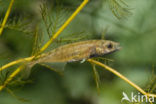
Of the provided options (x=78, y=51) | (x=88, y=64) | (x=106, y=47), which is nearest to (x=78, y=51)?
(x=78, y=51)

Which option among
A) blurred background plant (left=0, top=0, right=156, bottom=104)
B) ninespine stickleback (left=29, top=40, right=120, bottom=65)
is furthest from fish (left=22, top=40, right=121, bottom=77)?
blurred background plant (left=0, top=0, right=156, bottom=104)

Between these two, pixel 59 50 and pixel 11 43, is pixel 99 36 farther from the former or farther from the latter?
pixel 59 50

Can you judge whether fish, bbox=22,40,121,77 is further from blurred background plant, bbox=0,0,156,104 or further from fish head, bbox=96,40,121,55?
blurred background plant, bbox=0,0,156,104

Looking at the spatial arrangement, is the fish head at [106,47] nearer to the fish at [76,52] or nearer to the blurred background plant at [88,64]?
the fish at [76,52]

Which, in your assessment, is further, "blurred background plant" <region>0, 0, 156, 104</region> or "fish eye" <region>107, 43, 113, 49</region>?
"blurred background plant" <region>0, 0, 156, 104</region>

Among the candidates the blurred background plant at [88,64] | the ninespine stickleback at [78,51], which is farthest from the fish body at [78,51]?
the blurred background plant at [88,64]

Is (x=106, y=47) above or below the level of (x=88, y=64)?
above

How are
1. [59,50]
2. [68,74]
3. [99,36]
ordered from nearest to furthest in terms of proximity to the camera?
[59,50] → [99,36] → [68,74]

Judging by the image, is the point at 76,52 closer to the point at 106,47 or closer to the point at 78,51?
the point at 78,51

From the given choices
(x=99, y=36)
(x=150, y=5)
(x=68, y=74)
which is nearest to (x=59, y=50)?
(x=99, y=36)
